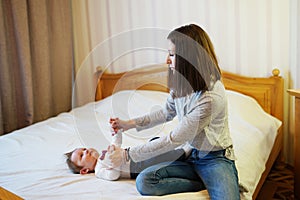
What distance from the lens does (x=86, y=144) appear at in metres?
2.16

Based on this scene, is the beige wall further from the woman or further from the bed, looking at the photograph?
the woman

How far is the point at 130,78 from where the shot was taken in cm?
284

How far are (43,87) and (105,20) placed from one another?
2.73 feet

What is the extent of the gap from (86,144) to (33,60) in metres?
1.22

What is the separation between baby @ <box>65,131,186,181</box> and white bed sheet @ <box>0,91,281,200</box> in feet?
0.12

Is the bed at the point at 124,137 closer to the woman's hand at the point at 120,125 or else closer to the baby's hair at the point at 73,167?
the baby's hair at the point at 73,167

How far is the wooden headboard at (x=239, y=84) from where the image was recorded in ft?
8.58

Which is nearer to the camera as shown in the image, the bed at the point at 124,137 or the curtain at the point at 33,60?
the bed at the point at 124,137

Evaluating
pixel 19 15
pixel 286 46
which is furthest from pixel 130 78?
pixel 286 46

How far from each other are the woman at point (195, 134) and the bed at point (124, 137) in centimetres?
8

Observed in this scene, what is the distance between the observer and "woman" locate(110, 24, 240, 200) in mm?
1446

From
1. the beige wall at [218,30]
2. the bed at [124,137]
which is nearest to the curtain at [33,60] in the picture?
the beige wall at [218,30]

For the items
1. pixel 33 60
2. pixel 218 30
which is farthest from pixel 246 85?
pixel 33 60

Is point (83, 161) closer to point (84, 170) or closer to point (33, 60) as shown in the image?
point (84, 170)
